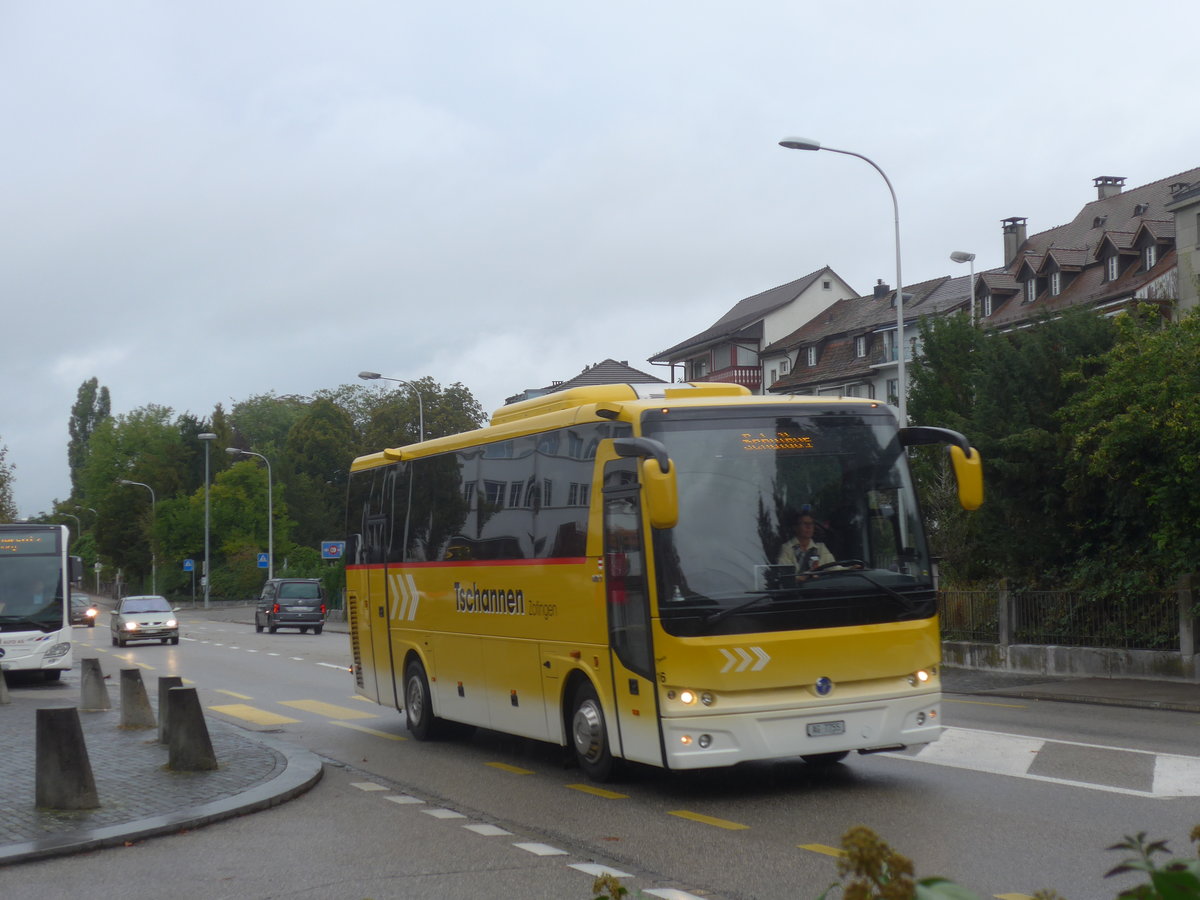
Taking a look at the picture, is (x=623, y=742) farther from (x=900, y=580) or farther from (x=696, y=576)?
(x=900, y=580)

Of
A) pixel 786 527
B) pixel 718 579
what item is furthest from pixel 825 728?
pixel 786 527

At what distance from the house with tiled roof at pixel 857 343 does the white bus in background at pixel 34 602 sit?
47036mm

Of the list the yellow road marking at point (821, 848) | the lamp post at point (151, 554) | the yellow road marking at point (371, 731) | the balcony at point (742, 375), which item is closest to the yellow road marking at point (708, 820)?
the yellow road marking at point (821, 848)

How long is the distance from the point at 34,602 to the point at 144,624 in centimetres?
1881

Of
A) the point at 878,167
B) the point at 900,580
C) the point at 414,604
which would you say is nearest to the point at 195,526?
the point at 878,167

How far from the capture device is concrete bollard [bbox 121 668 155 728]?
16.3 meters

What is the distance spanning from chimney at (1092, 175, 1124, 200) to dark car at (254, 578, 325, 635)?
4039 centimetres

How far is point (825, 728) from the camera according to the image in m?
10.2

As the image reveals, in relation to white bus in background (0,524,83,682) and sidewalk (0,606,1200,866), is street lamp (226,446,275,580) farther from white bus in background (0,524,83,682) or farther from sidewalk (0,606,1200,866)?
sidewalk (0,606,1200,866)

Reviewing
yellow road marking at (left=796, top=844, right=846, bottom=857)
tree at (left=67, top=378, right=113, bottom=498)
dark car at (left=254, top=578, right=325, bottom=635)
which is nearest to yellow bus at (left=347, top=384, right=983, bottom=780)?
yellow road marking at (left=796, top=844, right=846, bottom=857)

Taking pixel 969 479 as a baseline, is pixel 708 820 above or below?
below

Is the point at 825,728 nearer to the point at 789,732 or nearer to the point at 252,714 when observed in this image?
the point at 789,732

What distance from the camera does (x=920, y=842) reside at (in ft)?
27.1

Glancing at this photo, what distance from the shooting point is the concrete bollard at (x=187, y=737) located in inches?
476
